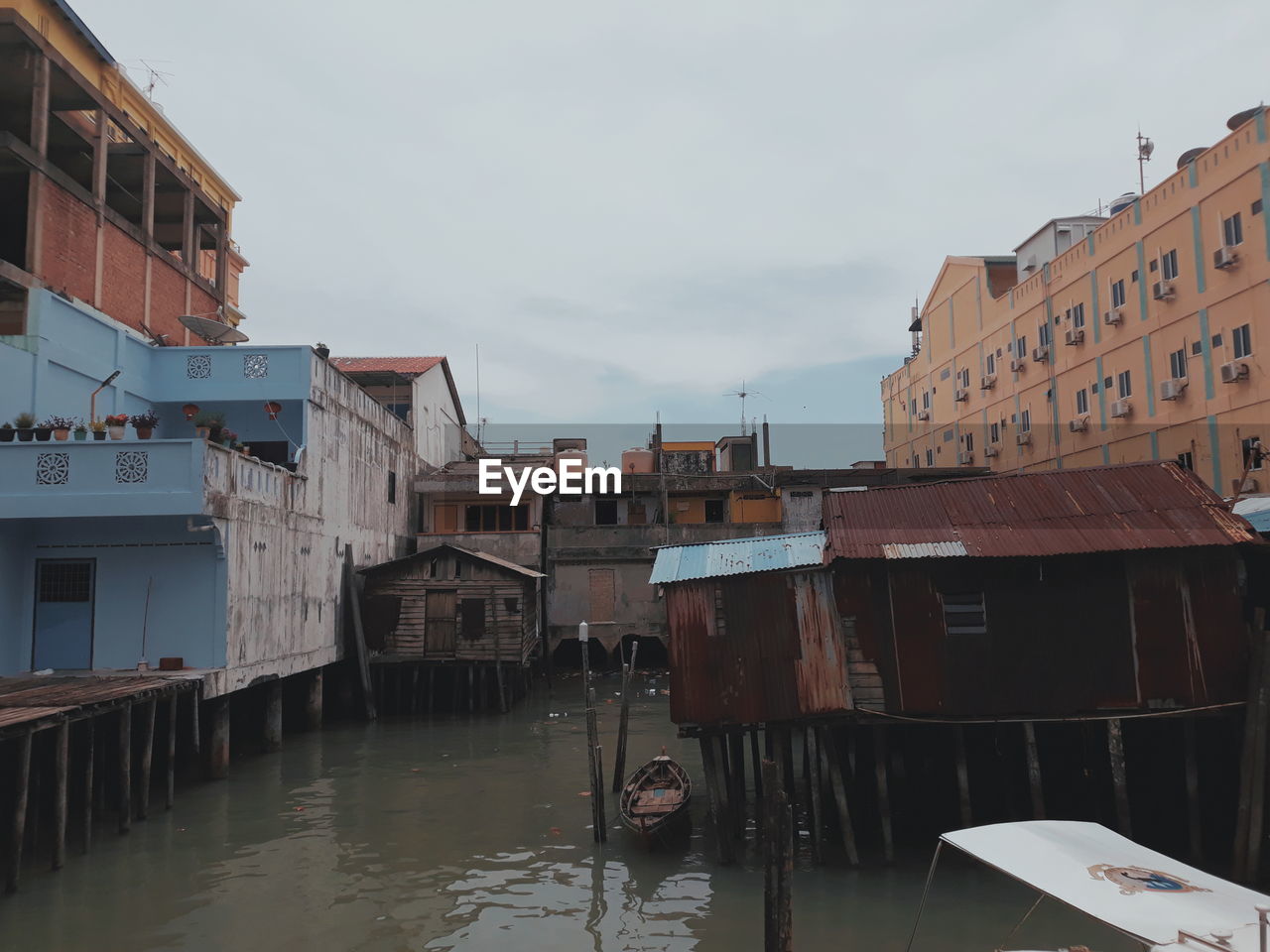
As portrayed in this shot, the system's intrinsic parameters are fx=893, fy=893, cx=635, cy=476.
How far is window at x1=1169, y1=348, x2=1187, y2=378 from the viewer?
29.9 metres

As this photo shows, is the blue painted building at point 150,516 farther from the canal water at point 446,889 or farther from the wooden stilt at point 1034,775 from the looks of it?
the wooden stilt at point 1034,775

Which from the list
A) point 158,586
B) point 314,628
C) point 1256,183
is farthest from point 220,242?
point 1256,183

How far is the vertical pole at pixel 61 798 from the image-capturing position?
13.5 metres

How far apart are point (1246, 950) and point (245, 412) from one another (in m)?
24.2

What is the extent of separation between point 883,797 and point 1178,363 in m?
23.7

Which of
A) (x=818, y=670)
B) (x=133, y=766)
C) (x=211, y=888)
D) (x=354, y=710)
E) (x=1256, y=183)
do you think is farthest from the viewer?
(x=354, y=710)

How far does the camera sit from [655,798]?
15461 mm

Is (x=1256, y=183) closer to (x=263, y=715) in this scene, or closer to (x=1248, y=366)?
(x=1248, y=366)

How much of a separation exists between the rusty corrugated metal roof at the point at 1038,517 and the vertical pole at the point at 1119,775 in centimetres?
272

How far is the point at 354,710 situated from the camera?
29.2 meters

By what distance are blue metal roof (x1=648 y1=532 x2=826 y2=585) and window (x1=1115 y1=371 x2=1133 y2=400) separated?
2320cm

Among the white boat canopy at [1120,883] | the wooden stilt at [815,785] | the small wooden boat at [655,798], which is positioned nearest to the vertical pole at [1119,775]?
the white boat canopy at [1120,883]

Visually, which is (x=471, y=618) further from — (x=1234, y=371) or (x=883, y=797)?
(x=1234, y=371)

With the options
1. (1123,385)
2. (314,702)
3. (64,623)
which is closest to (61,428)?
(64,623)
